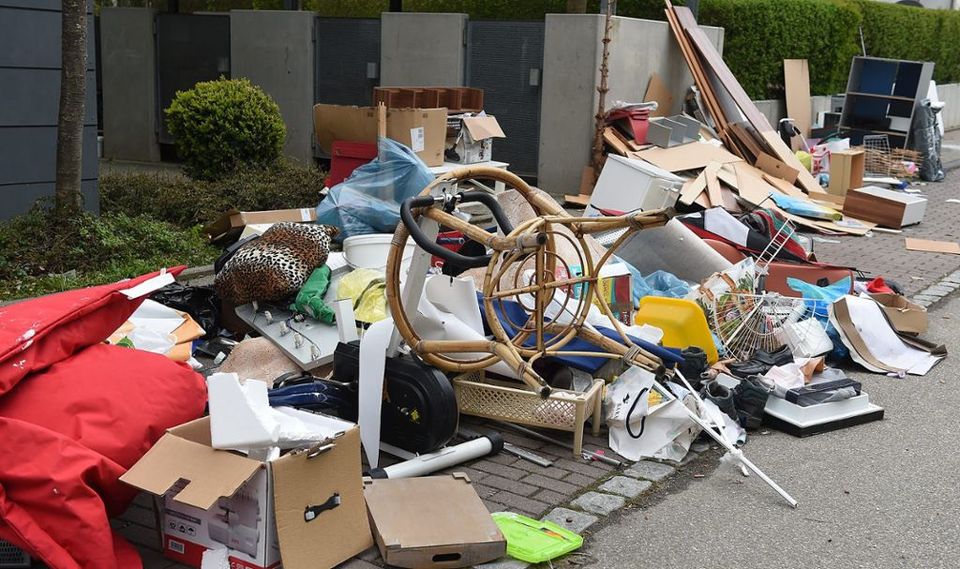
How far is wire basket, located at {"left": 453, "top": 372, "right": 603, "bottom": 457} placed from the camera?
4.65m

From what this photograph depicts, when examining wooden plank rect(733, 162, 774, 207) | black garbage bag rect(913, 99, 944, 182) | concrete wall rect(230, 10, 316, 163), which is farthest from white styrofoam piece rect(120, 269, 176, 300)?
black garbage bag rect(913, 99, 944, 182)

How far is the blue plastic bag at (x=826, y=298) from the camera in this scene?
6.38m

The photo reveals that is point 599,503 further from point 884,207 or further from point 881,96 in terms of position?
point 881,96

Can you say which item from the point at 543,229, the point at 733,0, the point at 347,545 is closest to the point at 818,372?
the point at 543,229

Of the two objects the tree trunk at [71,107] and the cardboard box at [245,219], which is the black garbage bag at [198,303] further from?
the tree trunk at [71,107]

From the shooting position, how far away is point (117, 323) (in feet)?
13.5

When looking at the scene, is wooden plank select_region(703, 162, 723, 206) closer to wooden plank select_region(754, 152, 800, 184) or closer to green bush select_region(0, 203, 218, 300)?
wooden plank select_region(754, 152, 800, 184)

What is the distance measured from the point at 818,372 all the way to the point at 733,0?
1106 cm

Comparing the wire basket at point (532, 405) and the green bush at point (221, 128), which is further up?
the green bush at point (221, 128)

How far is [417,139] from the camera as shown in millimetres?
8617

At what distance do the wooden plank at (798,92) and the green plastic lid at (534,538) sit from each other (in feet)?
45.0

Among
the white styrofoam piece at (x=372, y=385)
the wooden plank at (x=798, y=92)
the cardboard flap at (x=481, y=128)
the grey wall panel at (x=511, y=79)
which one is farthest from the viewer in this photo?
the wooden plank at (x=798, y=92)

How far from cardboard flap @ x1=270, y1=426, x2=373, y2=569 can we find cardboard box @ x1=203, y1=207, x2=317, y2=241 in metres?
4.43

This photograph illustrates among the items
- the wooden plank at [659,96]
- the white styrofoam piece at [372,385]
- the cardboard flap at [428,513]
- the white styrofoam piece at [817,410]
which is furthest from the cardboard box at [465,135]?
the cardboard flap at [428,513]
